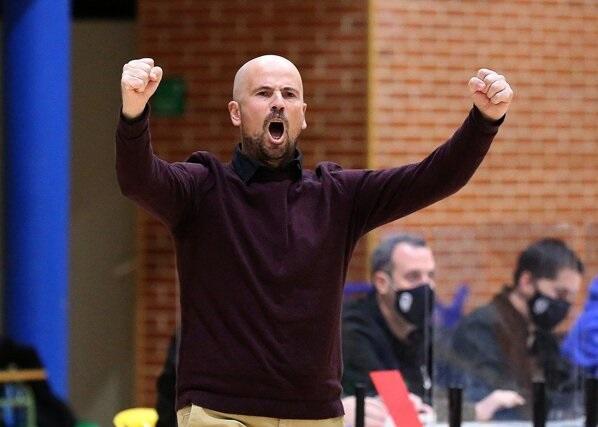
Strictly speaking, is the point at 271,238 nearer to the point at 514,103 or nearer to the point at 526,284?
the point at 526,284

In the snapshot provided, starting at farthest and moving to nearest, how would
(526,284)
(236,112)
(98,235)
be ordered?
(98,235) → (526,284) → (236,112)

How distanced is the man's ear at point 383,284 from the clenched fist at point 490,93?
2462mm

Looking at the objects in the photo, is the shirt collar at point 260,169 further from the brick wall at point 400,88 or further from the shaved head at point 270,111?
the brick wall at point 400,88

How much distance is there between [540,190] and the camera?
30.0 feet

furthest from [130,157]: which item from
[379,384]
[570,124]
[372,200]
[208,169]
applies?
[570,124]

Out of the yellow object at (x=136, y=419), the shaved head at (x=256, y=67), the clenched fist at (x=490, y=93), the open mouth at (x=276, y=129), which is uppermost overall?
the shaved head at (x=256, y=67)

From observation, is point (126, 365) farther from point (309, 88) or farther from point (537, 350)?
point (537, 350)

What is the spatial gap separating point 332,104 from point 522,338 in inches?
124

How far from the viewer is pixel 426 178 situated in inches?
146

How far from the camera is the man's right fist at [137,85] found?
11.0 ft

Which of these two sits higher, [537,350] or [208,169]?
[208,169]

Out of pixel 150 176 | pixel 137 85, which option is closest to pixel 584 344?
pixel 150 176

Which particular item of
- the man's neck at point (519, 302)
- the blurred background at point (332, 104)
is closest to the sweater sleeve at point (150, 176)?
the man's neck at point (519, 302)

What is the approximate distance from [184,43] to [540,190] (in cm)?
260
